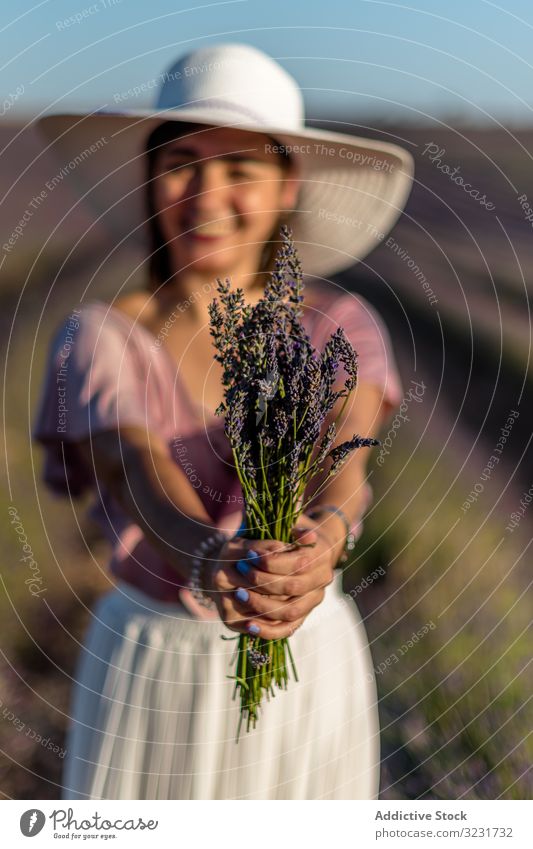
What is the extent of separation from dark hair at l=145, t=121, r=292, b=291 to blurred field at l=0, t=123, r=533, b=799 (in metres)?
0.39

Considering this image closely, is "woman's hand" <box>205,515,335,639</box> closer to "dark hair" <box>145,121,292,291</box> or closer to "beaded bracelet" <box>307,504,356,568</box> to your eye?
"beaded bracelet" <box>307,504,356,568</box>

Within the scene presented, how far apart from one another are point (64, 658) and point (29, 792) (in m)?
0.35

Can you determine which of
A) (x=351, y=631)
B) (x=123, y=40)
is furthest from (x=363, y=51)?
(x=351, y=631)

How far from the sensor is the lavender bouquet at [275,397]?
3.27 ft

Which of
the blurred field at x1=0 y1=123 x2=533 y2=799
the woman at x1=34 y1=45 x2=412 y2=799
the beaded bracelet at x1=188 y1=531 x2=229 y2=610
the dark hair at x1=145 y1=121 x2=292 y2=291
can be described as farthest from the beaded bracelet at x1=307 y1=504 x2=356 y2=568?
the blurred field at x1=0 y1=123 x2=533 y2=799

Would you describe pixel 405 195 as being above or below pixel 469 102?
below

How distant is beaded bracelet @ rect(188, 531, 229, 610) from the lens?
106 cm

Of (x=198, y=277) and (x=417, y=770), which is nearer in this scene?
(x=198, y=277)

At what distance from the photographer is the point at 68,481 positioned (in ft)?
4.10

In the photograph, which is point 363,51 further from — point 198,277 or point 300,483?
point 300,483

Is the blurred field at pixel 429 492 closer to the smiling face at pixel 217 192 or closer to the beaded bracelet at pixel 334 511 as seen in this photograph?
the smiling face at pixel 217 192

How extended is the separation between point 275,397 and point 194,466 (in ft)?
0.74

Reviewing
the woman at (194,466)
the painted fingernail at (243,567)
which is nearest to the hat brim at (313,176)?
the woman at (194,466)
